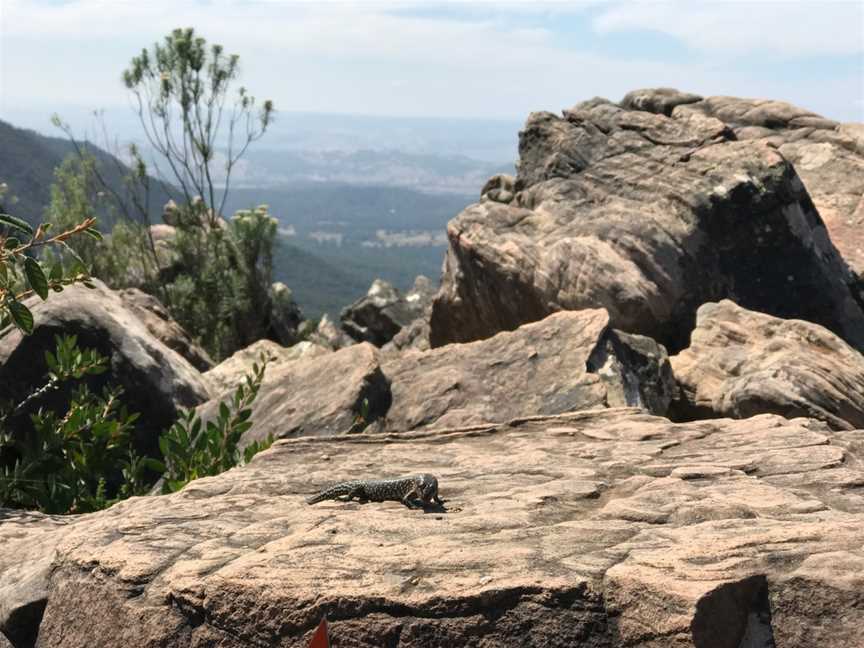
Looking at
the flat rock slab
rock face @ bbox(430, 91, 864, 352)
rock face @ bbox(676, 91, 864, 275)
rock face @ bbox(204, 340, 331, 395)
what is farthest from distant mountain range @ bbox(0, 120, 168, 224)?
the flat rock slab

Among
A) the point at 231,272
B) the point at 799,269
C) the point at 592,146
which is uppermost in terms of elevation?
the point at 592,146

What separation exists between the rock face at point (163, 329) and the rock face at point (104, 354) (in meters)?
6.22

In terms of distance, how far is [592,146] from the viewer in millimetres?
18578

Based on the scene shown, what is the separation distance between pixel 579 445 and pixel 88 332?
6.26m

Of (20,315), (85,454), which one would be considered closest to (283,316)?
(85,454)

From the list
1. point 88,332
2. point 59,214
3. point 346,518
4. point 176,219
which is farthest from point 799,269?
point 59,214

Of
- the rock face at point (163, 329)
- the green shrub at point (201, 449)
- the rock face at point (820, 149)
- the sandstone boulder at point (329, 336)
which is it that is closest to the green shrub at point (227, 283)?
the sandstone boulder at point (329, 336)

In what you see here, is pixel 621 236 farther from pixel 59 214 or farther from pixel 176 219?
pixel 59 214

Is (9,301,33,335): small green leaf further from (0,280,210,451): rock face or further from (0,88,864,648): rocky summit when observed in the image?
(0,280,210,451): rock face

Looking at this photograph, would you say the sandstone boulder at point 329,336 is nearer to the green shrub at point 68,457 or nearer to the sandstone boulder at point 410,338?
the sandstone boulder at point 410,338

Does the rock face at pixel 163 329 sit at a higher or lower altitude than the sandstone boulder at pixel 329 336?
higher

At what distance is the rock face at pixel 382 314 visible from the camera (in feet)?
102

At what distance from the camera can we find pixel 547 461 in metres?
7.14

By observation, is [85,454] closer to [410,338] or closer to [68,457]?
[68,457]
